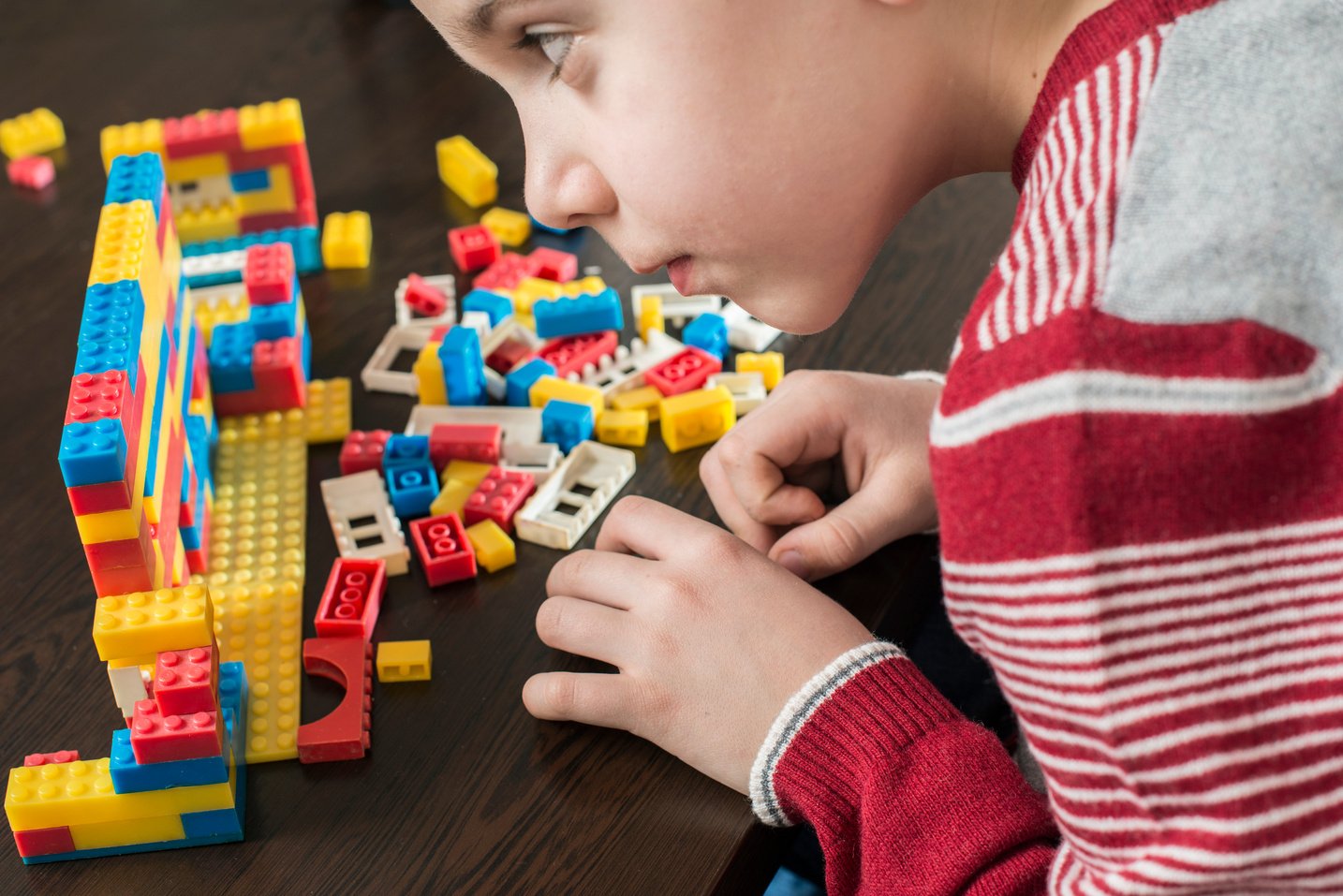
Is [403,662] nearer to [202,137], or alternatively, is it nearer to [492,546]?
[492,546]

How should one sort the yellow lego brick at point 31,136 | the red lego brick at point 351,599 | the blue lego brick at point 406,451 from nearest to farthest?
the red lego brick at point 351,599, the blue lego brick at point 406,451, the yellow lego brick at point 31,136

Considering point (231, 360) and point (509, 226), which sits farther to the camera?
point (509, 226)

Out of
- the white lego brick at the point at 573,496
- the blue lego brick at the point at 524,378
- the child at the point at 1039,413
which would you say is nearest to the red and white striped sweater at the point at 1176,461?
the child at the point at 1039,413

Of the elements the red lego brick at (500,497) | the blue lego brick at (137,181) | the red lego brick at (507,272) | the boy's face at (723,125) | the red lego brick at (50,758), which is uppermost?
the boy's face at (723,125)

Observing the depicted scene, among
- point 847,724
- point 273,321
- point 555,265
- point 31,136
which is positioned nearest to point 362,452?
point 273,321

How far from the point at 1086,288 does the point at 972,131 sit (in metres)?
0.20

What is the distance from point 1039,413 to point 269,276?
58 centimetres

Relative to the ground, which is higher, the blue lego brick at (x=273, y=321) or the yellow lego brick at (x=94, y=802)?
the blue lego brick at (x=273, y=321)

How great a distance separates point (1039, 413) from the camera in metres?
0.50

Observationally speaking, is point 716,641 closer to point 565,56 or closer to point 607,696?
point 607,696

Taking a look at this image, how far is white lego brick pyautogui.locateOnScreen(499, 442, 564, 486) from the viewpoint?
2.71 feet

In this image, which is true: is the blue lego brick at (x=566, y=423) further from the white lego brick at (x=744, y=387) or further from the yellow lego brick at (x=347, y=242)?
the yellow lego brick at (x=347, y=242)

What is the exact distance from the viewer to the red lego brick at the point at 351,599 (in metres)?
0.71

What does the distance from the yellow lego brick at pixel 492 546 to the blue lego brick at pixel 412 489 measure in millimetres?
47
